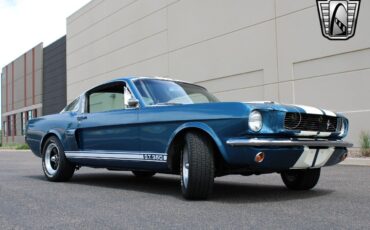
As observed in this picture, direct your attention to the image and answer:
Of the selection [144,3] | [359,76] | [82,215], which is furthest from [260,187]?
[144,3]

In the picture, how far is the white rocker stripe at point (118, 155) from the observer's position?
17.3 feet

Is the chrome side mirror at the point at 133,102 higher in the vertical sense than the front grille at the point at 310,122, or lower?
higher

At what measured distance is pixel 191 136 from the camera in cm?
475

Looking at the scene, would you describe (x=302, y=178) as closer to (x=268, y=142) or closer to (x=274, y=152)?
(x=274, y=152)

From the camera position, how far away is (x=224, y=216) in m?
3.90

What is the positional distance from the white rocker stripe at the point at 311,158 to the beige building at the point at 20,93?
45.0 meters

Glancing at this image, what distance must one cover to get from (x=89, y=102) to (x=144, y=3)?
67.7 feet

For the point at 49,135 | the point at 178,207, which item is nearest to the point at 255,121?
the point at 178,207

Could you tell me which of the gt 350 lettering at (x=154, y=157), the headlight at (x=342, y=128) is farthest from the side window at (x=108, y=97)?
the headlight at (x=342, y=128)

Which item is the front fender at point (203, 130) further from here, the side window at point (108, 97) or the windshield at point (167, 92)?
the side window at point (108, 97)

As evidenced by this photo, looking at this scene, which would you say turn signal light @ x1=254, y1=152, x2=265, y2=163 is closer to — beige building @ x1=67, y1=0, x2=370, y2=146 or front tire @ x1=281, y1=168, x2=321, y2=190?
front tire @ x1=281, y1=168, x2=321, y2=190

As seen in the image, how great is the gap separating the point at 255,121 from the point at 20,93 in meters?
A: 52.8

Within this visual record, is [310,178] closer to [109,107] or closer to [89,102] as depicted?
[109,107]

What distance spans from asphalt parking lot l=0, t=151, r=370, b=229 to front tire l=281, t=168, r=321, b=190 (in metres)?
0.13
